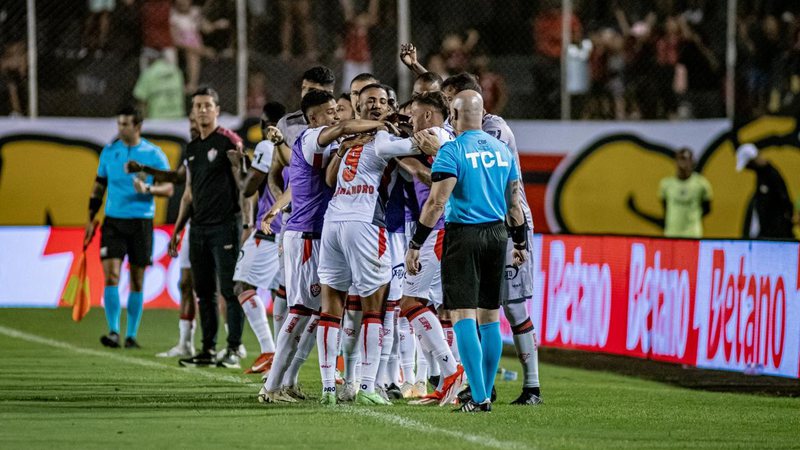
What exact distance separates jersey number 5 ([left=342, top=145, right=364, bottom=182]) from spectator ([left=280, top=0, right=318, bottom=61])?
38.9 ft

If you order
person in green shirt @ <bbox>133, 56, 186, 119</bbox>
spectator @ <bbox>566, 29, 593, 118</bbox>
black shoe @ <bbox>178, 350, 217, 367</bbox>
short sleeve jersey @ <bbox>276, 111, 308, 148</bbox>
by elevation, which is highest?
spectator @ <bbox>566, 29, 593, 118</bbox>

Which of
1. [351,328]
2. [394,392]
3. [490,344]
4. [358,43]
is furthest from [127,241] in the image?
[358,43]

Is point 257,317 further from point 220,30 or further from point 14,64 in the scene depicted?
point 14,64

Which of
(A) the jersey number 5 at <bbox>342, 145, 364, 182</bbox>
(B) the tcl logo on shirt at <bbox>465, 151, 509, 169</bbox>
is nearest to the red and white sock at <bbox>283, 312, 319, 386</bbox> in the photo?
(A) the jersey number 5 at <bbox>342, 145, 364, 182</bbox>

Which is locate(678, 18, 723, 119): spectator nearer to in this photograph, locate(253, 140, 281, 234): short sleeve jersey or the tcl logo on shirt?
locate(253, 140, 281, 234): short sleeve jersey

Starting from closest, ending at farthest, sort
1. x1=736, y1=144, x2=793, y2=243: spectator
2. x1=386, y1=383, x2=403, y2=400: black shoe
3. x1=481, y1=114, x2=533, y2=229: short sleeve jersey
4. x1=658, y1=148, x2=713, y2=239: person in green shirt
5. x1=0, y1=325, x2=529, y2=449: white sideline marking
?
x1=0, y1=325, x2=529, y2=449: white sideline marking < x1=481, y1=114, x2=533, y2=229: short sleeve jersey < x1=386, y1=383, x2=403, y2=400: black shoe < x1=736, y1=144, x2=793, y2=243: spectator < x1=658, y1=148, x2=713, y2=239: person in green shirt

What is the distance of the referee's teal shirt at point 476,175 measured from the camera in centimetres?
908

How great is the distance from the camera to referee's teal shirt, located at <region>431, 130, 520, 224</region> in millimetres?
9078

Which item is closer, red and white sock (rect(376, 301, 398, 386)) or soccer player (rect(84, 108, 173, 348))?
red and white sock (rect(376, 301, 398, 386))

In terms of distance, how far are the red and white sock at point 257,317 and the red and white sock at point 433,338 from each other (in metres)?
2.79

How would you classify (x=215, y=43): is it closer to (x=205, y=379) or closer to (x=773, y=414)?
(x=205, y=379)

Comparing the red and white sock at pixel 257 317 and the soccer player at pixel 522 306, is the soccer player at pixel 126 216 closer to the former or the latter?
the red and white sock at pixel 257 317

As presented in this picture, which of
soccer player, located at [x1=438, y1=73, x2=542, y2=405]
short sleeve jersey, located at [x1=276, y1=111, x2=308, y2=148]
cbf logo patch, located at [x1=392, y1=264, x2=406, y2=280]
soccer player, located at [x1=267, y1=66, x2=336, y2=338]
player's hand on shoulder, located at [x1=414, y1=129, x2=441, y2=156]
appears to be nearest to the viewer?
player's hand on shoulder, located at [x1=414, y1=129, x2=441, y2=156]

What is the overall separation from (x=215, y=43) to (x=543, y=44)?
481cm
